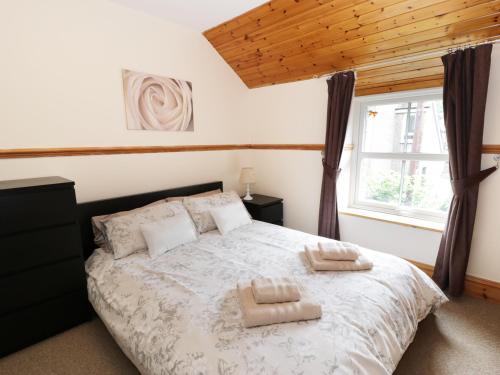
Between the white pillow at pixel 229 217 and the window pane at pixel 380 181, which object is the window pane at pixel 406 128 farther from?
the white pillow at pixel 229 217

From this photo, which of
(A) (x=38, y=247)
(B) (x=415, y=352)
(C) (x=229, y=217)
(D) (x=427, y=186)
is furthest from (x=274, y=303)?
(D) (x=427, y=186)

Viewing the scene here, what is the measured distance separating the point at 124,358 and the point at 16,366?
2.09 ft

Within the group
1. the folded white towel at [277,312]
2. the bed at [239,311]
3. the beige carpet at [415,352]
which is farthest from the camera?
the beige carpet at [415,352]

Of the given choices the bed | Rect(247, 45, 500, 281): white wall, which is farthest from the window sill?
the bed

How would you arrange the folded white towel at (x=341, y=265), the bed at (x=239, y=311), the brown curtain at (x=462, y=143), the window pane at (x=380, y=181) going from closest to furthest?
1. the bed at (x=239, y=311)
2. the folded white towel at (x=341, y=265)
3. the brown curtain at (x=462, y=143)
4. the window pane at (x=380, y=181)

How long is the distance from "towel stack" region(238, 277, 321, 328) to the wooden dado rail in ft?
5.86

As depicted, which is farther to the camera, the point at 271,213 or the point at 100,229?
the point at 271,213

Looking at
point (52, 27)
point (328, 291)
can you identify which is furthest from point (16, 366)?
point (52, 27)

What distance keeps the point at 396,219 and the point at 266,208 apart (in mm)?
1400

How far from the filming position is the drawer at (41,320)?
1.69m

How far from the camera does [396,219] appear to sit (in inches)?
108

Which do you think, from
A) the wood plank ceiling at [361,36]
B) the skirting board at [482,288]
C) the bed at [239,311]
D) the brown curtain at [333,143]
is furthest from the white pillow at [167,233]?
the skirting board at [482,288]

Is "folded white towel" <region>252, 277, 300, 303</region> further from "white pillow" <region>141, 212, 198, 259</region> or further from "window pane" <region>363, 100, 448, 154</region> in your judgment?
"window pane" <region>363, 100, 448, 154</region>

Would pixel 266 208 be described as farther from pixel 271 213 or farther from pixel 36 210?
pixel 36 210
